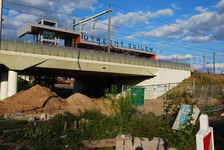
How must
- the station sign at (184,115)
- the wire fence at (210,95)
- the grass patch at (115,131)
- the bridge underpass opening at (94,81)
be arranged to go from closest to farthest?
the grass patch at (115,131) < the station sign at (184,115) < the wire fence at (210,95) < the bridge underpass opening at (94,81)

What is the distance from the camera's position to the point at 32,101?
20.6 m

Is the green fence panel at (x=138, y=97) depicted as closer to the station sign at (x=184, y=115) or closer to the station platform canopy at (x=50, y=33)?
the station sign at (x=184, y=115)

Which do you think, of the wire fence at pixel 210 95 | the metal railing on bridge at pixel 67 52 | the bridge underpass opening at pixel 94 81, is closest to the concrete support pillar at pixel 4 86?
the metal railing on bridge at pixel 67 52

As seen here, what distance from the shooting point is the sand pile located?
1916cm

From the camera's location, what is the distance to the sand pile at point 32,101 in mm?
19156

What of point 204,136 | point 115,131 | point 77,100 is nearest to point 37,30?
point 77,100

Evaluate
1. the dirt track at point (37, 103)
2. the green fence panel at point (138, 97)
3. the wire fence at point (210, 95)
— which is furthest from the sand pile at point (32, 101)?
the wire fence at point (210, 95)

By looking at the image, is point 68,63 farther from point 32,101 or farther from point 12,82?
point 12,82

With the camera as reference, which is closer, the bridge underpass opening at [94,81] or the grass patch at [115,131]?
the grass patch at [115,131]

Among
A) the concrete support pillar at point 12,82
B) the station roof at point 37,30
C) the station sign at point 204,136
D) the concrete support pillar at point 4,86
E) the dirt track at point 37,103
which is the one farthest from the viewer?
the station roof at point 37,30

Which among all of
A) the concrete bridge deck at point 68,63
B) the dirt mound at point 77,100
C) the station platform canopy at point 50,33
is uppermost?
the station platform canopy at point 50,33

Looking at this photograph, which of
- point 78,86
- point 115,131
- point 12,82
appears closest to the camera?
point 115,131

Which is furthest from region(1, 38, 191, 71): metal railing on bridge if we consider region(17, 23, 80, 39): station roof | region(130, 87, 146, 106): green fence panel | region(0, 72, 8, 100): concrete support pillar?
region(130, 87, 146, 106): green fence panel

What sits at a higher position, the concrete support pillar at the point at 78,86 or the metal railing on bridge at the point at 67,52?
the metal railing on bridge at the point at 67,52
